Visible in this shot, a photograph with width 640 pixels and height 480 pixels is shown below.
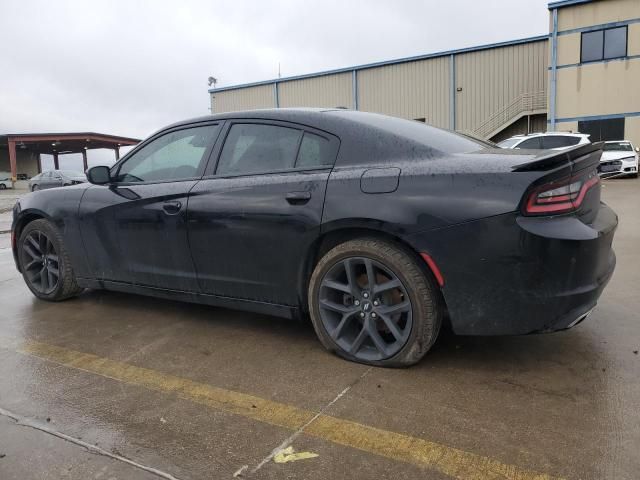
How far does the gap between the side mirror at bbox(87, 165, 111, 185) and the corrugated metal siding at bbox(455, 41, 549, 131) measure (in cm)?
2658

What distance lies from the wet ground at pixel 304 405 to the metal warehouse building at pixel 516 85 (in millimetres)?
A: 19218

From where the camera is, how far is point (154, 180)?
3.74 metres

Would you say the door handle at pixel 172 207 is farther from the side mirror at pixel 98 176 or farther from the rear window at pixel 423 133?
the rear window at pixel 423 133

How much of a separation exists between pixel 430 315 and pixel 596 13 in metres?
24.8

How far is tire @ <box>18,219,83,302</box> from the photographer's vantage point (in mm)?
4305

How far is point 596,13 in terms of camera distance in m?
22.3

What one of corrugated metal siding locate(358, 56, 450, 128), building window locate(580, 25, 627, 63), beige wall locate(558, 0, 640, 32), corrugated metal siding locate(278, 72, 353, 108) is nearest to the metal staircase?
corrugated metal siding locate(358, 56, 450, 128)

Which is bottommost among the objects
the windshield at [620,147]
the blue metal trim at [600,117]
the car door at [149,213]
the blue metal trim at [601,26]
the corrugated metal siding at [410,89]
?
the car door at [149,213]

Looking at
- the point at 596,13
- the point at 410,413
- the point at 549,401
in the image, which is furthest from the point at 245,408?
the point at 596,13

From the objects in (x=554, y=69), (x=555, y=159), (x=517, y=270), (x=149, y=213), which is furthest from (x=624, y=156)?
(x=149, y=213)

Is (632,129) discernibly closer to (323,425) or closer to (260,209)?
(260,209)

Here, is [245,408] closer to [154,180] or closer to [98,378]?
[98,378]

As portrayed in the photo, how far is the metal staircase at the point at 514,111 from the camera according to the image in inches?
1041

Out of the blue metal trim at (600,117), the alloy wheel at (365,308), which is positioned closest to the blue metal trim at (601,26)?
the blue metal trim at (600,117)
